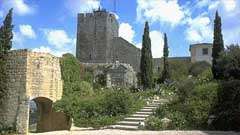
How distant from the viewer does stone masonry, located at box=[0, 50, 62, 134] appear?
69.9 feet

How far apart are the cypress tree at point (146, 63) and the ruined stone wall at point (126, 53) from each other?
52.1 ft

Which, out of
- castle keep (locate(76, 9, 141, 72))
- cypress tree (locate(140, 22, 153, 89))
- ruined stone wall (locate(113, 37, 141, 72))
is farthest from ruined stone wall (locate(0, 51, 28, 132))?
castle keep (locate(76, 9, 141, 72))

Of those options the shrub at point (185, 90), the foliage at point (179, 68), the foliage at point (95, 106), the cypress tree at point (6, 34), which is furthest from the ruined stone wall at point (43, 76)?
the foliage at point (179, 68)

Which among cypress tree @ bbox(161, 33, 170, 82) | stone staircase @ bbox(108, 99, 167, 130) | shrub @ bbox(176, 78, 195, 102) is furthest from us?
cypress tree @ bbox(161, 33, 170, 82)

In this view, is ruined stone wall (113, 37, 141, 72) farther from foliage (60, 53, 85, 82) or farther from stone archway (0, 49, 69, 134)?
stone archway (0, 49, 69, 134)

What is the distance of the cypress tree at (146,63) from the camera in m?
35.6

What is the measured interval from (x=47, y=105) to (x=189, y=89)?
847 cm

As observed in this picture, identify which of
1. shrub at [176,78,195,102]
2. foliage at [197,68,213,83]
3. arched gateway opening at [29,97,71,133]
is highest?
foliage at [197,68,213,83]

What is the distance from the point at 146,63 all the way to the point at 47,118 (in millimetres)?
14088

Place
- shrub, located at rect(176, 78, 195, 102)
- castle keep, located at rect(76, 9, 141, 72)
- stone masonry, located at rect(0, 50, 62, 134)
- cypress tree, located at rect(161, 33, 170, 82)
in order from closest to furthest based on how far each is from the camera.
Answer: stone masonry, located at rect(0, 50, 62, 134) < shrub, located at rect(176, 78, 195, 102) < cypress tree, located at rect(161, 33, 170, 82) < castle keep, located at rect(76, 9, 141, 72)

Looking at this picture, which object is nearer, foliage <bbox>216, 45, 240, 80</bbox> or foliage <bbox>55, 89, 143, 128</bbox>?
foliage <bbox>55, 89, 143, 128</bbox>

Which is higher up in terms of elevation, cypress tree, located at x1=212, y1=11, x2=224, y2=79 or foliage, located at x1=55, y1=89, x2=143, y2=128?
cypress tree, located at x1=212, y1=11, x2=224, y2=79

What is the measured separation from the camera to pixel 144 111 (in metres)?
22.8

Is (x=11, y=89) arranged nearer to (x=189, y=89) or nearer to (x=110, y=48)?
(x=189, y=89)
